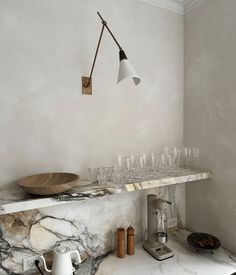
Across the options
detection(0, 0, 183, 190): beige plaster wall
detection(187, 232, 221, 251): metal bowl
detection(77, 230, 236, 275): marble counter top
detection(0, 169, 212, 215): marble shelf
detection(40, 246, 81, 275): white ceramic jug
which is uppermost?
detection(0, 0, 183, 190): beige plaster wall

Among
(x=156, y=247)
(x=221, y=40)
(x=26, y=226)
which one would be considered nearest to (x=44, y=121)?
(x=26, y=226)

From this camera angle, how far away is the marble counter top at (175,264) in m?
1.26

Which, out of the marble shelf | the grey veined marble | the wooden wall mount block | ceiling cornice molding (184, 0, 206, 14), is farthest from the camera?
ceiling cornice molding (184, 0, 206, 14)

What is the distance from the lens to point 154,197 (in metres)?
1.50

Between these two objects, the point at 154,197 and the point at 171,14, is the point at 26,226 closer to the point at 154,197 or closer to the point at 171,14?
the point at 154,197

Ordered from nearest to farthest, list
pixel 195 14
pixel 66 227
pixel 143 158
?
pixel 66 227, pixel 143 158, pixel 195 14

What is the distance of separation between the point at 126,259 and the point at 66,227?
457mm

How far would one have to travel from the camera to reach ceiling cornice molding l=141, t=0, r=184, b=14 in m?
1.63

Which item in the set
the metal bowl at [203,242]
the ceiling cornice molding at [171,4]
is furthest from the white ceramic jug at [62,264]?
the ceiling cornice molding at [171,4]

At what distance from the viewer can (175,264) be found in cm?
134

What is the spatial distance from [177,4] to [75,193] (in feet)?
5.40

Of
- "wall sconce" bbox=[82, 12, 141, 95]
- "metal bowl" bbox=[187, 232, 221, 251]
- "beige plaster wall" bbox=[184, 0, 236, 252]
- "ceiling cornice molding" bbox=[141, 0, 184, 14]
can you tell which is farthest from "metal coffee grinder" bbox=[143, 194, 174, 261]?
"ceiling cornice molding" bbox=[141, 0, 184, 14]

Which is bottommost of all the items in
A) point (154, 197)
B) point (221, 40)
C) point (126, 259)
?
point (126, 259)

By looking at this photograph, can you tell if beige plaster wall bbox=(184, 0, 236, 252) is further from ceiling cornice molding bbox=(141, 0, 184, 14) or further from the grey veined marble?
the grey veined marble
